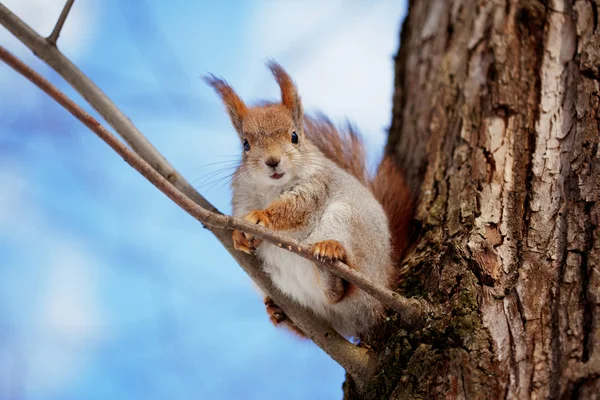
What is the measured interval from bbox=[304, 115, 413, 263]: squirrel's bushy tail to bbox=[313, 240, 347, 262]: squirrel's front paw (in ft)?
1.52

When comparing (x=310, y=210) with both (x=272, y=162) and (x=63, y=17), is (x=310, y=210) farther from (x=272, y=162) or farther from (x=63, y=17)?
(x=63, y=17)

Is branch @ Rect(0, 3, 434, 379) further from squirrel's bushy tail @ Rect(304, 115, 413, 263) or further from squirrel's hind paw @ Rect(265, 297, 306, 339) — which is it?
squirrel's bushy tail @ Rect(304, 115, 413, 263)

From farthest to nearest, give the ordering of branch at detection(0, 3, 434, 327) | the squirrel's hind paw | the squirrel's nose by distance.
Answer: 1. the squirrel's hind paw
2. the squirrel's nose
3. branch at detection(0, 3, 434, 327)

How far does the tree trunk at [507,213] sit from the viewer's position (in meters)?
1.69

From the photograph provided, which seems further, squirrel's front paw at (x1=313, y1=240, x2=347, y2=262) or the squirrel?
the squirrel

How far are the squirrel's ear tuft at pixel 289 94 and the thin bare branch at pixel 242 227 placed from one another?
672 mm

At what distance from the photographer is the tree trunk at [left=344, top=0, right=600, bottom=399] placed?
1692 mm

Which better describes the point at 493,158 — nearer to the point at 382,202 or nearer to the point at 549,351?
the point at 382,202

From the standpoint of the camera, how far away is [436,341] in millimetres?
1819

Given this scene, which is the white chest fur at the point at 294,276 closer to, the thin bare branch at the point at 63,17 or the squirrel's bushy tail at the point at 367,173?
→ the squirrel's bushy tail at the point at 367,173

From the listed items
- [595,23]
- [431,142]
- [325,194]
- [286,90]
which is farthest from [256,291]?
[595,23]

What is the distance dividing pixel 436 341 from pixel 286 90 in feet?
3.85

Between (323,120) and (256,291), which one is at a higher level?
(323,120)

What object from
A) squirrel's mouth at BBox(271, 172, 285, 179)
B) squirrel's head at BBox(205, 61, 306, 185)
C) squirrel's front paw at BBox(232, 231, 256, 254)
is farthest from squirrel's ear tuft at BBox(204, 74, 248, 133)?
squirrel's front paw at BBox(232, 231, 256, 254)
